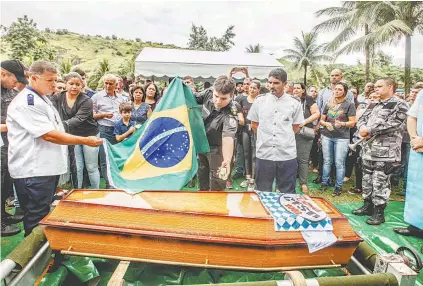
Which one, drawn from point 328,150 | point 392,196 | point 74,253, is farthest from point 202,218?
point 392,196

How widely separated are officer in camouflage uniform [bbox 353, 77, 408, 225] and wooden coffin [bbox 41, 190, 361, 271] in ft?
5.59

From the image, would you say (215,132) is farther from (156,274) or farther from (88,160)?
(88,160)

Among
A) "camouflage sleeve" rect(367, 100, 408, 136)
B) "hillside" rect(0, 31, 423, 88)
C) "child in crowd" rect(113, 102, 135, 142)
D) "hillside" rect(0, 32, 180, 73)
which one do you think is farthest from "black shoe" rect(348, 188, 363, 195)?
"hillside" rect(0, 32, 180, 73)

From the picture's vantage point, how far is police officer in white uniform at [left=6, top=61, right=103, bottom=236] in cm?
244

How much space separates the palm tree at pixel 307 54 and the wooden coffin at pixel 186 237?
3218 cm

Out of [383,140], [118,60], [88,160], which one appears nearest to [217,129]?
[88,160]

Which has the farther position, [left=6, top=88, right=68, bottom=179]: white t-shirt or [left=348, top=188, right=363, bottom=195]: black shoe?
[left=348, top=188, right=363, bottom=195]: black shoe

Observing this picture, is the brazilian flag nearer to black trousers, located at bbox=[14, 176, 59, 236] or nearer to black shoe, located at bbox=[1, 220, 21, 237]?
black trousers, located at bbox=[14, 176, 59, 236]

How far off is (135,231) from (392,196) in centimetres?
426

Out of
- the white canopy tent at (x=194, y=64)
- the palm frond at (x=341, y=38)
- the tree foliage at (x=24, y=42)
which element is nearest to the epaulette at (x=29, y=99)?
the white canopy tent at (x=194, y=64)

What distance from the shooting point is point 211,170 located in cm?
346

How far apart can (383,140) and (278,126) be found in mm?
1397

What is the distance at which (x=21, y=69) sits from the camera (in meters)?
3.27

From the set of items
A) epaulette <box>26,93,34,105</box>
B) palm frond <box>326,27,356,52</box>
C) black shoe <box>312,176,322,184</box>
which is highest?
palm frond <box>326,27,356,52</box>
